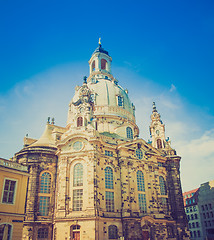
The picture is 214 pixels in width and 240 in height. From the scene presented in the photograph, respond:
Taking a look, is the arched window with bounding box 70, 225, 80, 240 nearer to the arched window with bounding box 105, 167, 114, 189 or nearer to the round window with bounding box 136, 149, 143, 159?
the arched window with bounding box 105, 167, 114, 189

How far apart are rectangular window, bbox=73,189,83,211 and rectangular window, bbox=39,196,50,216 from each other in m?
4.72

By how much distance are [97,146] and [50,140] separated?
10028mm

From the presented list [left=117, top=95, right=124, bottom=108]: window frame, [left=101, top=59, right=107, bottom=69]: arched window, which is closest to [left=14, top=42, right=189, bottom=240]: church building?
[left=117, top=95, right=124, bottom=108]: window frame

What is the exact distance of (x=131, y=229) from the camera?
106 ft

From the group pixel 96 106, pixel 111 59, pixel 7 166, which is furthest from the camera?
pixel 111 59

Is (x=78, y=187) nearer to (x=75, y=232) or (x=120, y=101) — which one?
(x=75, y=232)

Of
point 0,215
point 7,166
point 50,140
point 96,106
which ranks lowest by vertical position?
point 0,215

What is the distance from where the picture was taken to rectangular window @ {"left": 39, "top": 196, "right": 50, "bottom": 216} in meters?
33.6

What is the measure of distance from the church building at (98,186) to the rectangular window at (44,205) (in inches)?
5.2

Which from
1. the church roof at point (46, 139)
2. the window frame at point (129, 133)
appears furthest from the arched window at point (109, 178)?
the church roof at point (46, 139)

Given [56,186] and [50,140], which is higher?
[50,140]

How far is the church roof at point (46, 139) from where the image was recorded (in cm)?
3864

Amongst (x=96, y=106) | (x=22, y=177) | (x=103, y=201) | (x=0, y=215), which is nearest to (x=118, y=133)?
(x=96, y=106)

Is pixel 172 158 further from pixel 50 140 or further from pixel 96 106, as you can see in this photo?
pixel 50 140
